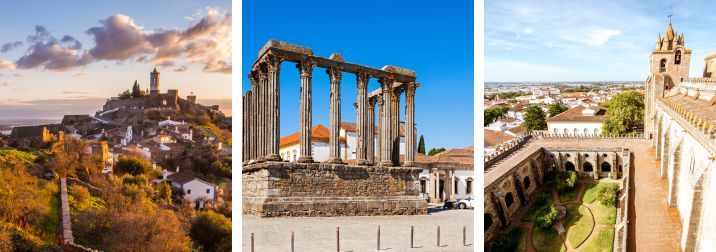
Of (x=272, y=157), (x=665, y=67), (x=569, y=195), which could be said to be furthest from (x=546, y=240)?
(x=665, y=67)

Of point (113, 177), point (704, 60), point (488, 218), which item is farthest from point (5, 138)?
point (704, 60)

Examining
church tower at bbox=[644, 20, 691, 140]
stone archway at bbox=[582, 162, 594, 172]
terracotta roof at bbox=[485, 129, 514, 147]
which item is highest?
church tower at bbox=[644, 20, 691, 140]

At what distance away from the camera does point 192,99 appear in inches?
293

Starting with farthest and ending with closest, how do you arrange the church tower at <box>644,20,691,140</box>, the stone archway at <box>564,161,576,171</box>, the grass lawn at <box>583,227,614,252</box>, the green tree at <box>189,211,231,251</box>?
the church tower at <box>644,20,691,140</box> < the stone archway at <box>564,161,576,171</box> < the grass lawn at <box>583,227,614,252</box> < the green tree at <box>189,211,231,251</box>

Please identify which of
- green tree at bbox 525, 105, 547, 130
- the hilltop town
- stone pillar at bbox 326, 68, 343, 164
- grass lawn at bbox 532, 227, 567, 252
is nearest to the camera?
the hilltop town

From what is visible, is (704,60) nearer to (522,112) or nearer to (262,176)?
(522,112)

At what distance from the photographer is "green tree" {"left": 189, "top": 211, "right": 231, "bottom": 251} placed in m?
7.55

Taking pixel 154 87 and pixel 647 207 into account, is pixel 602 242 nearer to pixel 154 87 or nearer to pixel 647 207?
pixel 647 207

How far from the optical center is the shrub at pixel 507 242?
1606cm

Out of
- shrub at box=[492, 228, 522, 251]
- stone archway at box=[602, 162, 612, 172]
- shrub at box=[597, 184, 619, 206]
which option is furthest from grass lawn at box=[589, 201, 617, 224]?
stone archway at box=[602, 162, 612, 172]

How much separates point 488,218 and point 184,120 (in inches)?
409

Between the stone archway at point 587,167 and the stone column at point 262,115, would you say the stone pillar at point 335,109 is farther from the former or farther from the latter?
the stone archway at point 587,167

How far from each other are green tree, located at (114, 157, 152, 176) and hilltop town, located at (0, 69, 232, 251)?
0.04 ft

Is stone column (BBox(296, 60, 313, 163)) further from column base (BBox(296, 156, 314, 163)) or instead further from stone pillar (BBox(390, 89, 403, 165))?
stone pillar (BBox(390, 89, 403, 165))
